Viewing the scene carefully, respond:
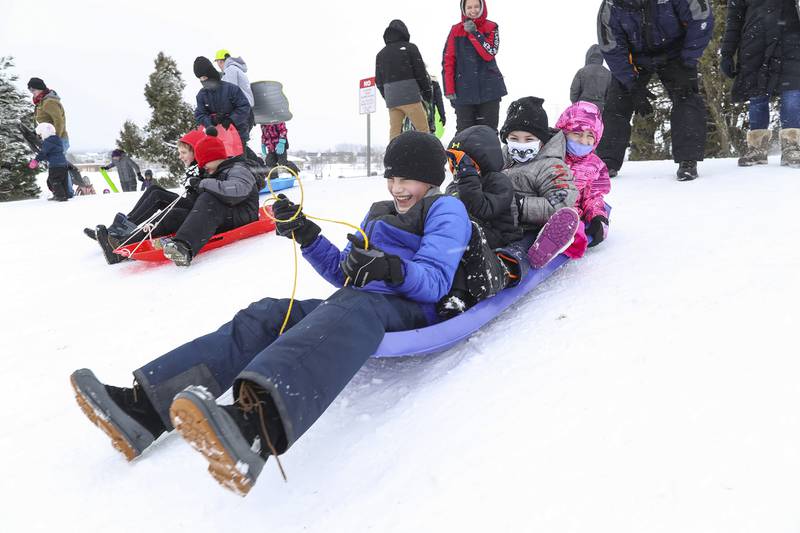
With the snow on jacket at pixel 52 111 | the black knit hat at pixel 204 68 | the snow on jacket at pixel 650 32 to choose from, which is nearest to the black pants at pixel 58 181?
the snow on jacket at pixel 52 111

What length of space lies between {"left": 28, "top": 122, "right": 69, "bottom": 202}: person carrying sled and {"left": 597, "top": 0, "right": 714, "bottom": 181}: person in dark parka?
23.1 feet

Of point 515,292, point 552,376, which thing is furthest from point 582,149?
point 552,376

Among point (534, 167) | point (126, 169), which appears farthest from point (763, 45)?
point (126, 169)

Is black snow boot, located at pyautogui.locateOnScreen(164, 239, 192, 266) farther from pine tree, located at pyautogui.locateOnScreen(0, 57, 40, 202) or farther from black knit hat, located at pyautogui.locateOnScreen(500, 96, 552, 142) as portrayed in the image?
pine tree, located at pyautogui.locateOnScreen(0, 57, 40, 202)

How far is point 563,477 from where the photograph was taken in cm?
102

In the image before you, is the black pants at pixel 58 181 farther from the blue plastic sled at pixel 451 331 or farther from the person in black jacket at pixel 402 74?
the blue plastic sled at pixel 451 331

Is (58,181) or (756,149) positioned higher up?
(756,149)

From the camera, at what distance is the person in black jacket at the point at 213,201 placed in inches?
132

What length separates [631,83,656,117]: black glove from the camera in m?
4.12

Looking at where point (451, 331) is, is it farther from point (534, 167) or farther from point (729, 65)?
point (729, 65)

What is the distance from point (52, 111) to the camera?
6637 mm

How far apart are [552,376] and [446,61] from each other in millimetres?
3902

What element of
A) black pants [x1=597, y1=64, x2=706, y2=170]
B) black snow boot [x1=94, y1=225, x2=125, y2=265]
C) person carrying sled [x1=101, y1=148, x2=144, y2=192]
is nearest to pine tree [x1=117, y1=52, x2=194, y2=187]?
person carrying sled [x1=101, y1=148, x2=144, y2=192]

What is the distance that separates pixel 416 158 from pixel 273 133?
5955mm
